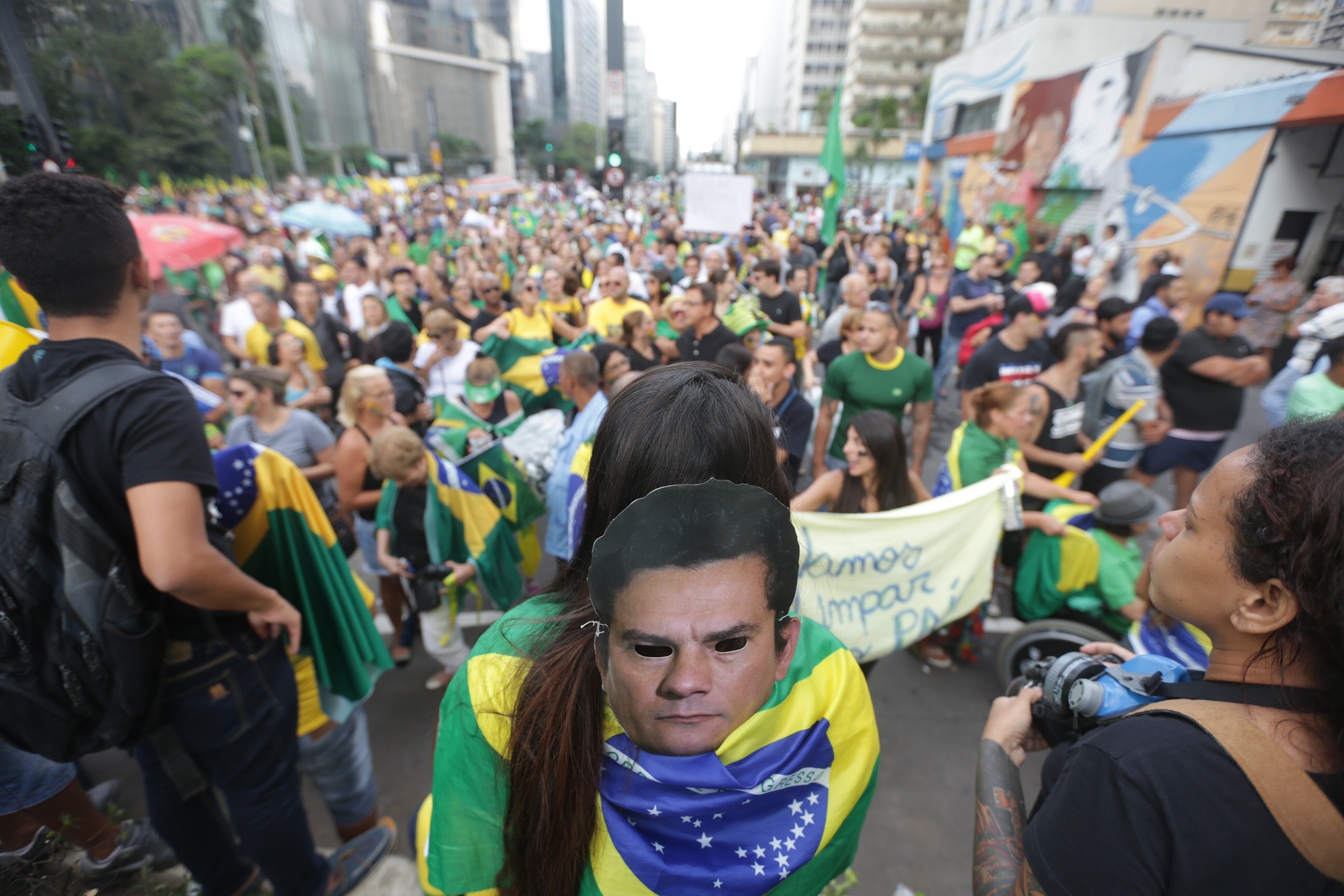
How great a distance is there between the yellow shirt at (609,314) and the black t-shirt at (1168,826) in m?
5.48

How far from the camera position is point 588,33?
157875 millimetres

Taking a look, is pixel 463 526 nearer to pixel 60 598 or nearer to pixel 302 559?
pixel 302 559

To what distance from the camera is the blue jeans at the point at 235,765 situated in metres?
1.73

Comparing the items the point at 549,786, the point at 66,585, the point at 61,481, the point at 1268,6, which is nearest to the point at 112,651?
the point at 66,585

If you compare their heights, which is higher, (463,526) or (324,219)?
(324,219)

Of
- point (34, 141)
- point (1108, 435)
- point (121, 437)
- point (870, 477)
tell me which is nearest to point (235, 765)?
point (121, 437)

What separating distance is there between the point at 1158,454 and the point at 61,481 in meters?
5.98

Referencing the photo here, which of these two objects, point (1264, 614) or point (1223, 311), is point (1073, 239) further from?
point (1264, 614)

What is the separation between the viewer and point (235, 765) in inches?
70.8

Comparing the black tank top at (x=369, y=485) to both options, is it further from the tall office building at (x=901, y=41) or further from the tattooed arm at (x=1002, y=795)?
the tall office building at (x=901, y=41)

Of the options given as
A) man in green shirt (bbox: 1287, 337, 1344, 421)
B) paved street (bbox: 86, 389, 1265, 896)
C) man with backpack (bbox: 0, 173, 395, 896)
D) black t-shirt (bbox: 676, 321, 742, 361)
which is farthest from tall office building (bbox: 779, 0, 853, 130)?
man with backpack (bbox: 0, 173, 395, 896)

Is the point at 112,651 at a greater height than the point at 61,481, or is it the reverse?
the point at 61,481

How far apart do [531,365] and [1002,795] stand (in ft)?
15.9

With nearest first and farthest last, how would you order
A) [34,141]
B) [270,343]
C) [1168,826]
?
[1168,826]
[34,141]
[270,343]
